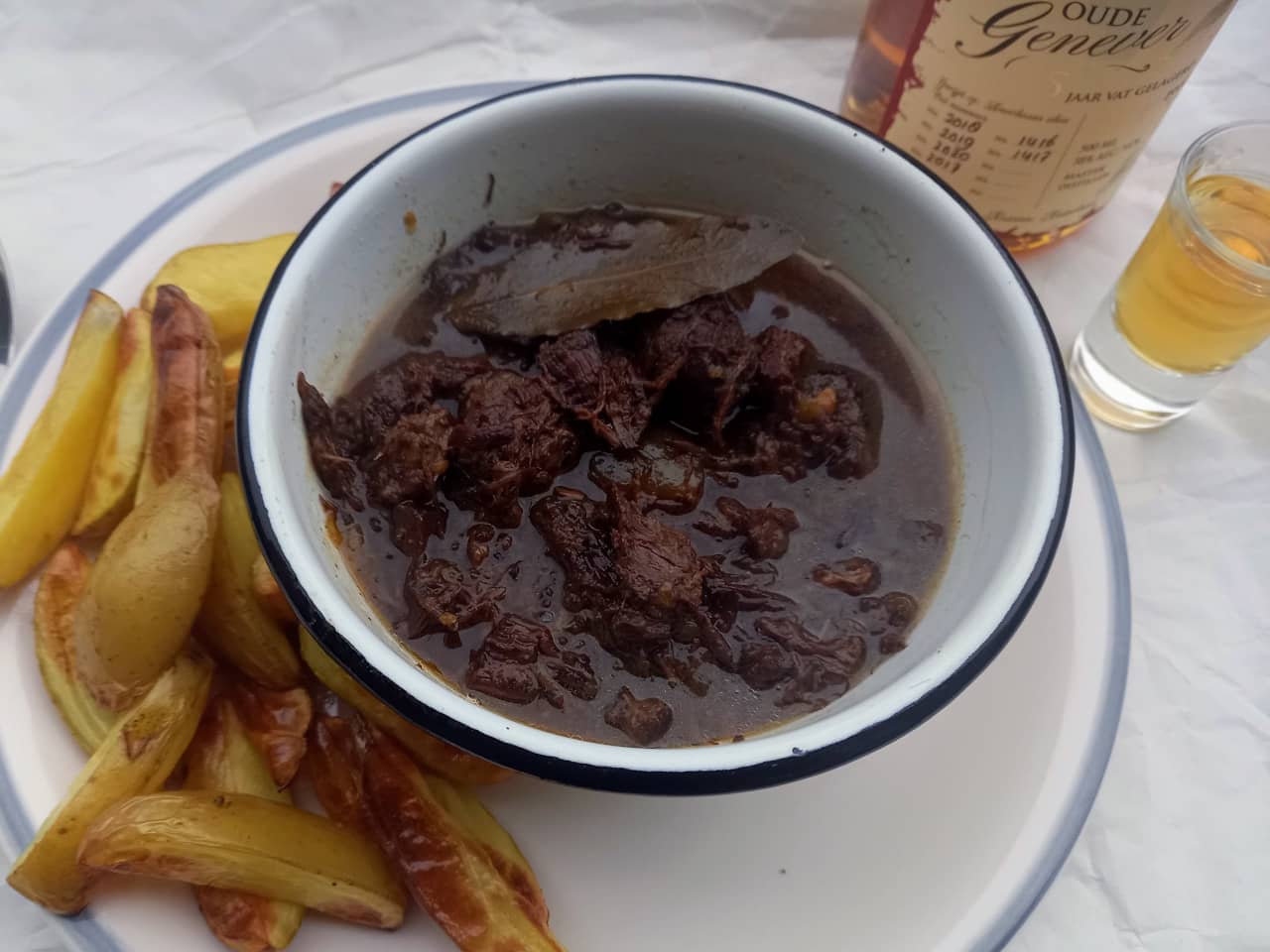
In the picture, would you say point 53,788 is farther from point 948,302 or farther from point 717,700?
point 948,302

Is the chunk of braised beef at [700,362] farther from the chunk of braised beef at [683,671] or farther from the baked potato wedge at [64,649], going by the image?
the baked potato wedge at [64,649]

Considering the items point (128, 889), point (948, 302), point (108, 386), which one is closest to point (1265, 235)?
point (948, 302)

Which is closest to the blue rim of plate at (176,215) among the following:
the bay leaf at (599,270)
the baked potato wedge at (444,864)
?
the baked potato wedge at (444,864)

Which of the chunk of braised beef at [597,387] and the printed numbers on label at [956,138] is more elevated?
the printed numbers on label at [956,138]

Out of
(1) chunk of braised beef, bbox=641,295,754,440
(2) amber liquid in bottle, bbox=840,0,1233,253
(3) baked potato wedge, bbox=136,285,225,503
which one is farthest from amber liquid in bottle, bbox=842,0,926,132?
(3) baked potato wedge, bbox=136,285,225,503

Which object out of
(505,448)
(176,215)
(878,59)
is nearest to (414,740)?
(505,448)
